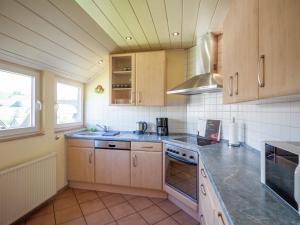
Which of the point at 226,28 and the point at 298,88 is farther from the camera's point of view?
the point at 226,28

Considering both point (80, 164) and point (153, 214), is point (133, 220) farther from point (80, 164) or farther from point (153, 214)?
point (80, 164)

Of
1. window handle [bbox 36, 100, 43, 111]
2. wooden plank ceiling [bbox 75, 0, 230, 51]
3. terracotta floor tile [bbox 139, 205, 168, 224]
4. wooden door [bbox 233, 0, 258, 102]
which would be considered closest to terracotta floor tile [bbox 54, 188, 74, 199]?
terracotta floor tile [bbox 139, 205, 168, 224]

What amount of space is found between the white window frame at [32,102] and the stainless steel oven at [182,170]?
5.73 ft

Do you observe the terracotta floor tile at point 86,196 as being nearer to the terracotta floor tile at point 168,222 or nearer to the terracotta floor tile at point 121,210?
the terracotta floor tile at point 121,210

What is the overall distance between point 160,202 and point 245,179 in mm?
1660

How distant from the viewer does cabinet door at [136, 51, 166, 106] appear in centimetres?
278

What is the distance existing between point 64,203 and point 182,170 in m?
1.65

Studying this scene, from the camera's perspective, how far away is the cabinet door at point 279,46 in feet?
2.09

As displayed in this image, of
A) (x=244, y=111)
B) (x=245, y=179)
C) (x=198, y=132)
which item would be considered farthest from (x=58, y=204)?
(x=244, y=111)

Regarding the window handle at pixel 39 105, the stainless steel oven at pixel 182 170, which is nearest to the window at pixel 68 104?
the window handle at pixel 39 105

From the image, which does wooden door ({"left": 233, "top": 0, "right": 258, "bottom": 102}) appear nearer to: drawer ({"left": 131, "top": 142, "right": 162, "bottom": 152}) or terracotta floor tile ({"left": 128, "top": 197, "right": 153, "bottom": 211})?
drawer ({"left": 131, "top": 142, "right": 162, "bottom": 152})

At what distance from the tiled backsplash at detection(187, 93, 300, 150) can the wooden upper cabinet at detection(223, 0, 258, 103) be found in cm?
33

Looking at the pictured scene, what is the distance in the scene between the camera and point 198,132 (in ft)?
8.84

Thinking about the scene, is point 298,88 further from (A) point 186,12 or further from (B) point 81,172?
(B) point 81,172
